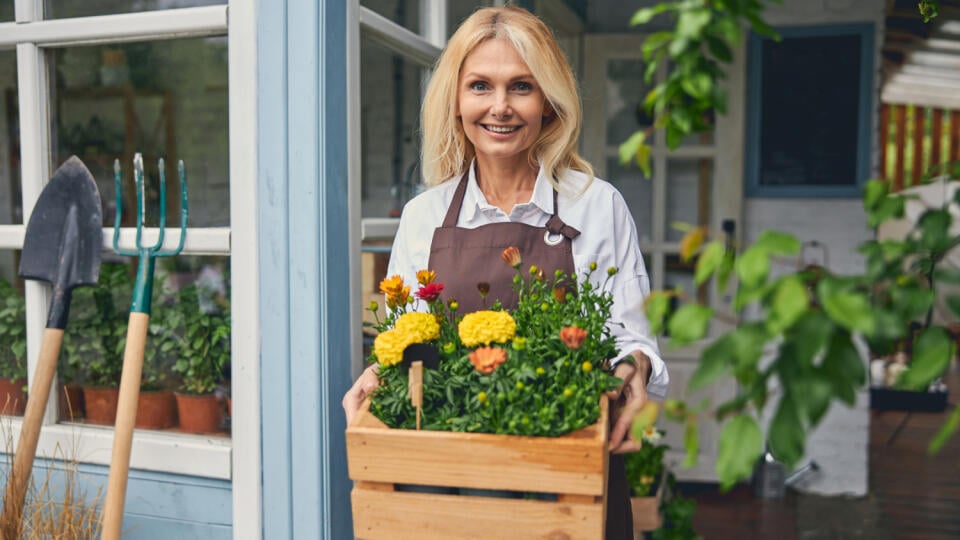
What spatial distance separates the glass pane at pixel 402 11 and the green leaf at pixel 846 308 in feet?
5.56

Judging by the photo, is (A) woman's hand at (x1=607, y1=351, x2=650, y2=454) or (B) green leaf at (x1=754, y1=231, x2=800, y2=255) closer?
(B) green leaf at (x1=754, y1=231, x2=800, y2=255)

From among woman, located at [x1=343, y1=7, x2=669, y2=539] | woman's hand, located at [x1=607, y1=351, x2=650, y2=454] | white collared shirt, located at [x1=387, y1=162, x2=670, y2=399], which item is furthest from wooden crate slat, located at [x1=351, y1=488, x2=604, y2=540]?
white collared shirt, located at [x1=387, y1=162, x2=670, y2=399]

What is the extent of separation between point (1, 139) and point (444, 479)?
1.81 meters

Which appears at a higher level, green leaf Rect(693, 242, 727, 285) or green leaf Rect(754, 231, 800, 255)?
green leaf Rect(754, 231, 800, 255)

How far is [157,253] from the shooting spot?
182cm

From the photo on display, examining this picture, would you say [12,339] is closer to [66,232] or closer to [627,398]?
[66,232]

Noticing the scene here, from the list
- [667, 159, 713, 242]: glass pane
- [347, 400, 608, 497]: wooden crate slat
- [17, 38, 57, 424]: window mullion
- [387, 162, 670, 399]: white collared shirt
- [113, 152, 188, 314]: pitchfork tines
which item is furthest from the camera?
[667, 159, 713, 242]: glass pane

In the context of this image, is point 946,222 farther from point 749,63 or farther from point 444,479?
point 749,63

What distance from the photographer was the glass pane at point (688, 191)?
14.3 ft

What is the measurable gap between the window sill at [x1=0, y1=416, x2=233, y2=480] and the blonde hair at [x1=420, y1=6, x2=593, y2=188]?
76cm

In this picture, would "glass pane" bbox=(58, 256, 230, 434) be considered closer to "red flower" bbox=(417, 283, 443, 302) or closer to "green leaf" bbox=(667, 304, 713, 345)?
"red flower" bbox=(417, 283, 443, 302)

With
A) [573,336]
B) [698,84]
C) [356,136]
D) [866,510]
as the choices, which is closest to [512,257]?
[573,336]

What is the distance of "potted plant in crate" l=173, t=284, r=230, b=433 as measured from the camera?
6.15 feet

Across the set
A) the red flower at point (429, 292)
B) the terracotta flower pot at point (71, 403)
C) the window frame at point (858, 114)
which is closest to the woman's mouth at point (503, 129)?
the red flower at point (429, 292)
